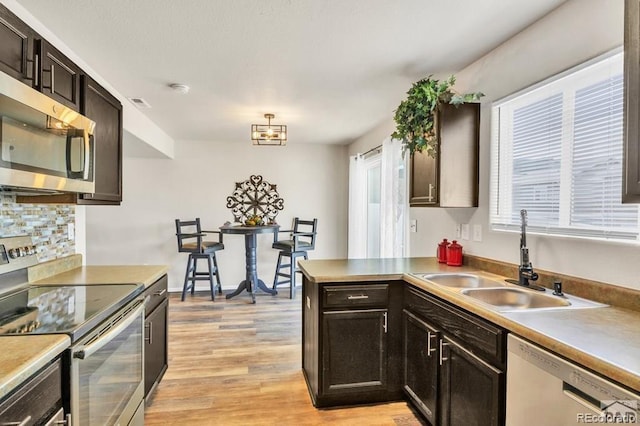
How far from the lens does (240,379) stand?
270 cm

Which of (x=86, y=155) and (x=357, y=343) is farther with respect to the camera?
(x=357, y=343)

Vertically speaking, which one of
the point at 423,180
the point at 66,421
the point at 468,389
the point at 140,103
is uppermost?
the point at 140,103

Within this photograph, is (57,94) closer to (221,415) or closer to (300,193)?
(221,415)

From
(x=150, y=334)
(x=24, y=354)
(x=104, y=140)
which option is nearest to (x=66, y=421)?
(x=24, y=354)

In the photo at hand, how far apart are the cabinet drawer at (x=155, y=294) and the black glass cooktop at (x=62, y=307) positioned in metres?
0.21

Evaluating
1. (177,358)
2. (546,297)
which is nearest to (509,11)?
(546,297)

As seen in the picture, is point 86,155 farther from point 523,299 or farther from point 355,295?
point 523,299

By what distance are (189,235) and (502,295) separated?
4015mm

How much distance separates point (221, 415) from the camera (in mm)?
2238

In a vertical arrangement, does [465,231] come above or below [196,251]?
above

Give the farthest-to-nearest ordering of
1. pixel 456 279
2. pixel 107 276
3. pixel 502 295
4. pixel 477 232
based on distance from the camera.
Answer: pixel 477 232, pixel 456 279, pixel 107 276, pixel 502 295

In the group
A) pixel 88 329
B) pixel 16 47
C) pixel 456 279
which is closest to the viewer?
pixel 88 329

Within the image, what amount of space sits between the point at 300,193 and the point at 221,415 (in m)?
3.94

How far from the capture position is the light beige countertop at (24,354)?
0.92 metres
